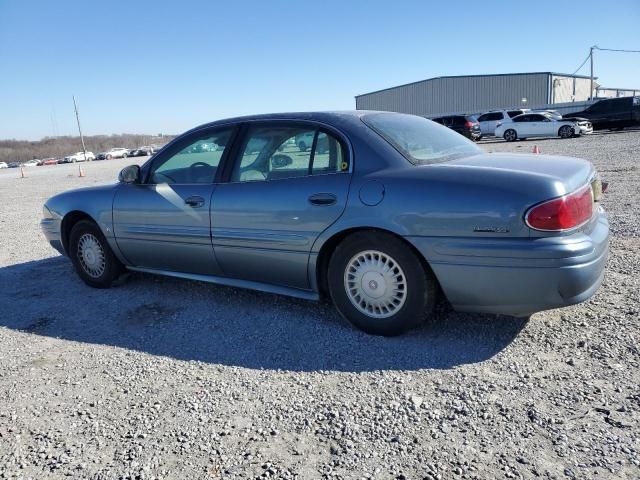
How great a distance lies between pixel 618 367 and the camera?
9.24ft

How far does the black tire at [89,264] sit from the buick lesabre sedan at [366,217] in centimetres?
19

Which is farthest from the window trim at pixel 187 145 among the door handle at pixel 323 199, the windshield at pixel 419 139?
the windshield at pixel 419 139

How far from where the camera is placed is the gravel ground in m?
2.21

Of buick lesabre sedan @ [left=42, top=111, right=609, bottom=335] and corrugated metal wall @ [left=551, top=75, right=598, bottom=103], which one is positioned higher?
corrugated metal wall @ [left=551, top=75, right=598, bottom=103]

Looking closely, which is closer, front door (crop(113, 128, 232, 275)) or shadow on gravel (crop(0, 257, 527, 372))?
shadow on gravel (crop(0, 257, 527, 372))

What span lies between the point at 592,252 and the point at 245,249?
2.27 m

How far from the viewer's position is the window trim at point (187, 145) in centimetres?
399

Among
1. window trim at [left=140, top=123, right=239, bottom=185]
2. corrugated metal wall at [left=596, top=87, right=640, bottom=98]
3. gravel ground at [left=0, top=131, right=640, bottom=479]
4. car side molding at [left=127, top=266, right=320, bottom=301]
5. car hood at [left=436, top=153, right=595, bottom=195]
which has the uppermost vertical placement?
corrugated metal wall at [left=596, top=87, right=640, bottom=98]

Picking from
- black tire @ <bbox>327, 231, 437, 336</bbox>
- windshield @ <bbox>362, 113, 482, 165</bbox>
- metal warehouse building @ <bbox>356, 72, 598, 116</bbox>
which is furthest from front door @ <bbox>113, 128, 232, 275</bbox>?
metal warehouse building @ <bbox>356, 72, 598, 116</bbox>

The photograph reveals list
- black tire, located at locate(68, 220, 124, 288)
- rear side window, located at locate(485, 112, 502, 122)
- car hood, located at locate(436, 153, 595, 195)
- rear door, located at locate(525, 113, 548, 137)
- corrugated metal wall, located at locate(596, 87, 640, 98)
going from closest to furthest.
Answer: car hood, located at locate(436, 153, 595, 195) < black tire, located at locate(68, 220, 124, 288) < rear door, located at locate(525, 113, 548, 137) < rear side window, located at locate(485, 112, 502, 122) < corrugated metal wall, located at locate(596, 87, 640, 98)

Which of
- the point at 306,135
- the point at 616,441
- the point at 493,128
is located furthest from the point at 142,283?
the point at 493,128

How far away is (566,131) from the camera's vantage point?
25.1 m

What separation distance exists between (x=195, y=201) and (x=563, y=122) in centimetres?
2528

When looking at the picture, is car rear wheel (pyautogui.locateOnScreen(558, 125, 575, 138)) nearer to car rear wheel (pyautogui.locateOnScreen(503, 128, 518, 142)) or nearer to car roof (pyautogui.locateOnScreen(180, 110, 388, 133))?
car rear wheel (pyautogui.locateOnScreen(503, 128, 518, 142))
